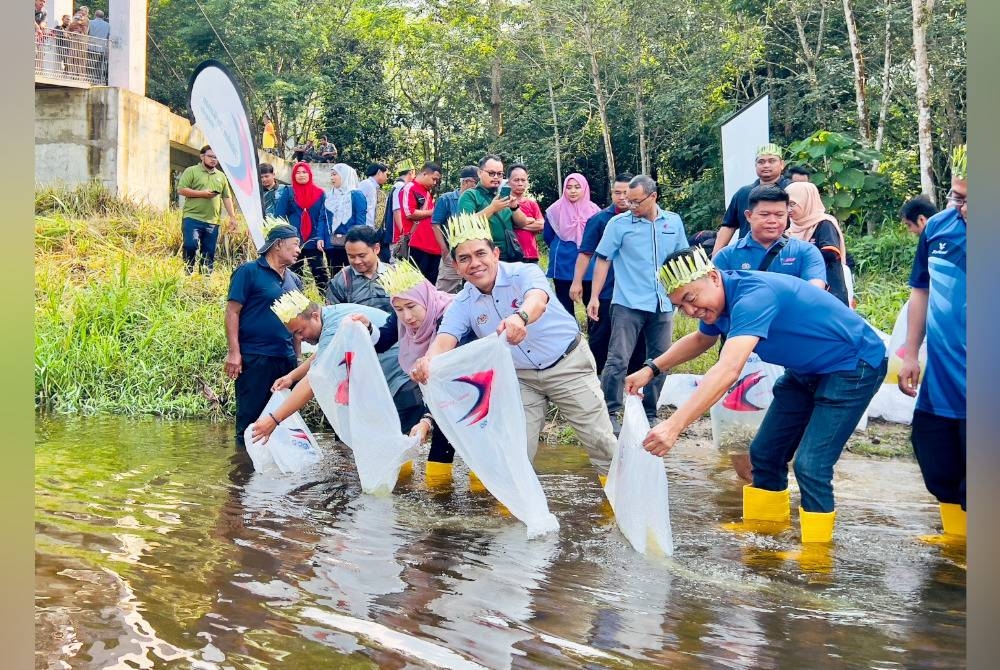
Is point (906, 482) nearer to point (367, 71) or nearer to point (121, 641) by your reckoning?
point (121, 641)

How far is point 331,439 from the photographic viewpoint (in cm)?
747

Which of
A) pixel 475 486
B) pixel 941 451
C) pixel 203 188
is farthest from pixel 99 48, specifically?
pixel 941 451

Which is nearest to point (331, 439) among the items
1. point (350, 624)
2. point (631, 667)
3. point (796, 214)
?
point (796, 214)

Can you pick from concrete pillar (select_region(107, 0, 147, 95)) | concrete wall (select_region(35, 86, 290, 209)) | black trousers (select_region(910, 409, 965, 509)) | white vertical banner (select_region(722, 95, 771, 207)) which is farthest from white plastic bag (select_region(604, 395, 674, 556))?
concrete pillar (select_region(107, 0, 147, 95))

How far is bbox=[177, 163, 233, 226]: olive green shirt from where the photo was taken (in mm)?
10328

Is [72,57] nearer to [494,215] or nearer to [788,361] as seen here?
[494,215]

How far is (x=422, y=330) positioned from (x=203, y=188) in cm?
578

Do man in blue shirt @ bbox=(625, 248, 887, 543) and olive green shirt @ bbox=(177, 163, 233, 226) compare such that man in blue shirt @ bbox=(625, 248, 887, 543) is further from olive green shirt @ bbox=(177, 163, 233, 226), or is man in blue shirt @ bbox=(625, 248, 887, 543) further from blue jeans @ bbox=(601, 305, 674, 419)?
olive green shirt @ bbox=(177, 163, 233, 226)

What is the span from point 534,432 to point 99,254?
8275 mm

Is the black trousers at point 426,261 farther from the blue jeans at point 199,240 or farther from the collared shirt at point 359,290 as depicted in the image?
the blue jeans at point 199,240

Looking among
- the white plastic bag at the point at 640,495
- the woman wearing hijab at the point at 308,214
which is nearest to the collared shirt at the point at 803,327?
the white plastic bag at the point at 640,495

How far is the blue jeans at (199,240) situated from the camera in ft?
35.7

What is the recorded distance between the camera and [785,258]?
5.11m

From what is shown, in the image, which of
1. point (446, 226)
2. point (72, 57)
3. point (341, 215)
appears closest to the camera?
point (446, 226)
